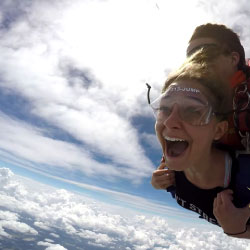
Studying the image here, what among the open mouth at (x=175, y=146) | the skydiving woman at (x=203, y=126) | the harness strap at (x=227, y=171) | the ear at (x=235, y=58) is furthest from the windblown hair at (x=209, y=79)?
the harness strap at (x=227, y=171)

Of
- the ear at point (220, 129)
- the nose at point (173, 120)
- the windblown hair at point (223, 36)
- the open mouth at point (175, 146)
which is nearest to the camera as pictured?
the nose at point (173, 120)

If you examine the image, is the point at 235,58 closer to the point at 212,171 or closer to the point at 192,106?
Answer: the point at 192,106

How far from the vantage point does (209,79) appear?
1.91m

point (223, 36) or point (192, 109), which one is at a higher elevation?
point (223, 36)

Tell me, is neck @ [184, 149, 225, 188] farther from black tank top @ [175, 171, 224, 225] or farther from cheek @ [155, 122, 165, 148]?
cheek @ [155, 122, 165, 148]

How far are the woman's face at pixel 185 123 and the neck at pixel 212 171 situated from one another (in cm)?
42

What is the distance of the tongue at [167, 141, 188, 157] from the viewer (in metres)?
1.95

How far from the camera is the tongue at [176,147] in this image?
6.41 ft

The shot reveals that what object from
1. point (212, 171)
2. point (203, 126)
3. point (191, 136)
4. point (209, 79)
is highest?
point (209, 79)

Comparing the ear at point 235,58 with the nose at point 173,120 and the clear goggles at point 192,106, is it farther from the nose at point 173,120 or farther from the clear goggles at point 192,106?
the nose at point 173,120

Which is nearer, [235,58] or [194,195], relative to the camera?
Result: [235,58]

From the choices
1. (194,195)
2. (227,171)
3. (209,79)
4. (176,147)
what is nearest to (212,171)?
(227,171)

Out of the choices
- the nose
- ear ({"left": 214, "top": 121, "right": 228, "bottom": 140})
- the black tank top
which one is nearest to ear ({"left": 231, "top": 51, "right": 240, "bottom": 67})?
ear ({"left": 214, "top": 121, "right": 228, "bottom": 140})

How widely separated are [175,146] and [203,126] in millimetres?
294
